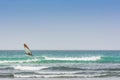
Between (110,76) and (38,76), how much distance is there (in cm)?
562

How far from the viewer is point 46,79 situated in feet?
92.5

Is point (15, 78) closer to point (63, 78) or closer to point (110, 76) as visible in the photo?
point (63, 78)

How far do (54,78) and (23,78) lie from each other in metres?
2.31

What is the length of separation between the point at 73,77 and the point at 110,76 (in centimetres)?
299

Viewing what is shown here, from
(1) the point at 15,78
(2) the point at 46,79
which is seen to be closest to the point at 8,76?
(1) the point at 15,78

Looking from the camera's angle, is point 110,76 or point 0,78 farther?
point 110,76

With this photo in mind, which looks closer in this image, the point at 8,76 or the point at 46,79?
the point at 46,79

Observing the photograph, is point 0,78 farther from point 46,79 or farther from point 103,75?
point 103,75

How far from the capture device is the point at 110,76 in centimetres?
3042

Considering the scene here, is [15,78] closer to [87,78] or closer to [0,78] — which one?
[0,78]

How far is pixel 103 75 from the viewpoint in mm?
30906

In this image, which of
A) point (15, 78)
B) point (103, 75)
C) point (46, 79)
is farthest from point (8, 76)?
point (103, 75)

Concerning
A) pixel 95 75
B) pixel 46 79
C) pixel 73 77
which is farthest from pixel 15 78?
pixel 95 75

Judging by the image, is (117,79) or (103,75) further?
(103,75)
